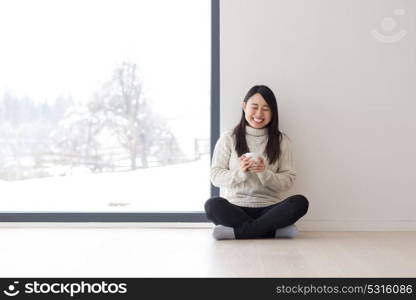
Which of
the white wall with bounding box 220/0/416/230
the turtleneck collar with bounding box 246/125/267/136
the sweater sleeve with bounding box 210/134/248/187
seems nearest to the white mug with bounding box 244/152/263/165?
the sweater sleeve with bounding box 210/134/248/187

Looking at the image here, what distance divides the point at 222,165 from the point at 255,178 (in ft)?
0.70

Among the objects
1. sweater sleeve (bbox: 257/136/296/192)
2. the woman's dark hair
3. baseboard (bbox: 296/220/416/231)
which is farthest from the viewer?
baseboard (bbox: 296/220/416/231)

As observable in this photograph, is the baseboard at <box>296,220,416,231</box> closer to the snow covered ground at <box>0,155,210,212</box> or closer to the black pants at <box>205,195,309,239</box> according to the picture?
the black pants at <box>205,195,309,239</box>

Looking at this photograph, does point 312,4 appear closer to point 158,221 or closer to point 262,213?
point 262,213

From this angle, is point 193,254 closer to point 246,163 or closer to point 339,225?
point 246,163

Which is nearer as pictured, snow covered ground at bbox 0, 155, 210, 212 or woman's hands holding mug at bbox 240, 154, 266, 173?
woman's hands holding mug at bbox 240, 154, 266, 173

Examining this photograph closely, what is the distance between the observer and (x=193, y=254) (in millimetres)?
2764

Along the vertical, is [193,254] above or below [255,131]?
below

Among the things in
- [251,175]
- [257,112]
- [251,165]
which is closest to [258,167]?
[251,165]

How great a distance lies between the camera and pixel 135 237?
10.8 feet

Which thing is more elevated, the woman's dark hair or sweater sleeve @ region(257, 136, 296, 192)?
the woman's dark hair

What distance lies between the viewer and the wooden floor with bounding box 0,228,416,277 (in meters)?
2.38

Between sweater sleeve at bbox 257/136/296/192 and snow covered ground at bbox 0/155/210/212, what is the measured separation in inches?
20.4

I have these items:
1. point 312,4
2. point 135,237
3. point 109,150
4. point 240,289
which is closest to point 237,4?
point 312,4
